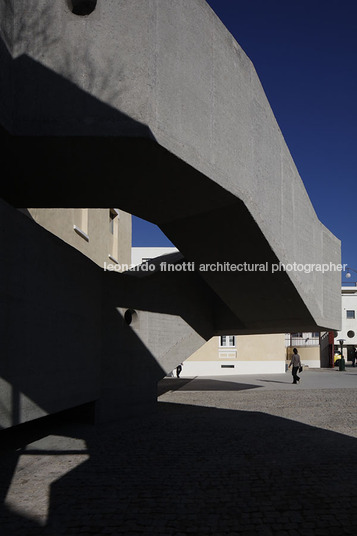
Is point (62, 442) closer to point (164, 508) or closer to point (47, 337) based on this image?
point (47, 337)

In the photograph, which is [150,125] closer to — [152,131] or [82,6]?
[152,131]

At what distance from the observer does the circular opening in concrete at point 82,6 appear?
6.65 metres

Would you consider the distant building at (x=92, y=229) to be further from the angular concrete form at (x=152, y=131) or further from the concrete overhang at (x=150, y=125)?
the concrete overhang at (x=150, y=125)

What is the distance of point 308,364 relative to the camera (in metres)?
43.0

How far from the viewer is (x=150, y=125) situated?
21.5 ft

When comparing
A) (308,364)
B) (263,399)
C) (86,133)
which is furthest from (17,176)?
(308,364)

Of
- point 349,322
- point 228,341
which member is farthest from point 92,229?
point 349,322

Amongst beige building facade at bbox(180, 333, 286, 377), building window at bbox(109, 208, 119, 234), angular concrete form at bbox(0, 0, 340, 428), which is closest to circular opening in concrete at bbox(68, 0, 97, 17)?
angular concrete form at bbox(0, 0, 340, 428)

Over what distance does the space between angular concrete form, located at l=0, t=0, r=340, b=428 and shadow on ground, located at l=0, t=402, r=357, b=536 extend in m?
3.15

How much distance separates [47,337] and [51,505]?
3053mm

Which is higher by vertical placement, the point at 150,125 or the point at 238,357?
the point at 150,125

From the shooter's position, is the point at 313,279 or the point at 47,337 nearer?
the point at 47,337

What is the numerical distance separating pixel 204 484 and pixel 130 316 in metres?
6.20

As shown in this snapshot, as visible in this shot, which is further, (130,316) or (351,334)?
(351,334)
